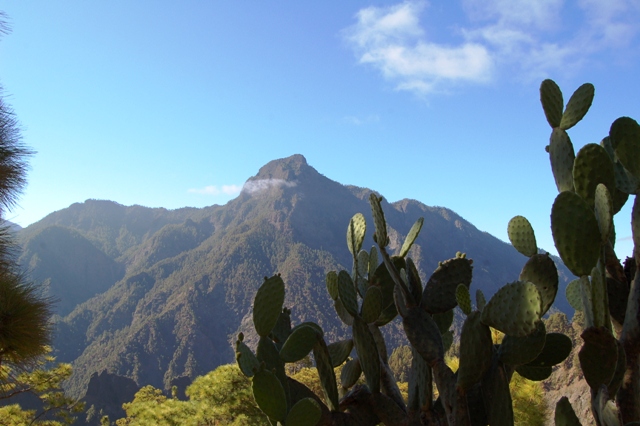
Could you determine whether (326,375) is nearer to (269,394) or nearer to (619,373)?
(269,394)

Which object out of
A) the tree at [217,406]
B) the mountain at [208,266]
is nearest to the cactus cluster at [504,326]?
the tree at [217,406]

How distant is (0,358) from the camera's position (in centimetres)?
289

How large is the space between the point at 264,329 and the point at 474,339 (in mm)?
775

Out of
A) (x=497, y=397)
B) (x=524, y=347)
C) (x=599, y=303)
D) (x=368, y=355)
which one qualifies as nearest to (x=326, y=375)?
(x=368, y=355)

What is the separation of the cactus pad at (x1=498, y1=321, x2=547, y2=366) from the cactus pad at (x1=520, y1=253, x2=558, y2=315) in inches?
5.0

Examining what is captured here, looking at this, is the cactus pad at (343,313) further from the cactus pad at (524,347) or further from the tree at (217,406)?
the tree at (217,406)

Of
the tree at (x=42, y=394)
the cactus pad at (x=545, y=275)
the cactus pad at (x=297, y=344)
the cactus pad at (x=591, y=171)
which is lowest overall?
the tree at (x=42, y=394)

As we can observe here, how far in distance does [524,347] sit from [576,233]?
421 mm

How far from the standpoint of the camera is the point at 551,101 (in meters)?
1.95

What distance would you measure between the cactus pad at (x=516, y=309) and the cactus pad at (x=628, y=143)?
668 mm

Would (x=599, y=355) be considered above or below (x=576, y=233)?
below

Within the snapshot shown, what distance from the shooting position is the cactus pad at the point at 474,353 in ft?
5.21

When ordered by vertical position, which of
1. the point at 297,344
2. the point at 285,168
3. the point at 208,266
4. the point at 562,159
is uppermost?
the point at 285,168

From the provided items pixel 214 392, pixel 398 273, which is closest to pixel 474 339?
pixel 398 273
